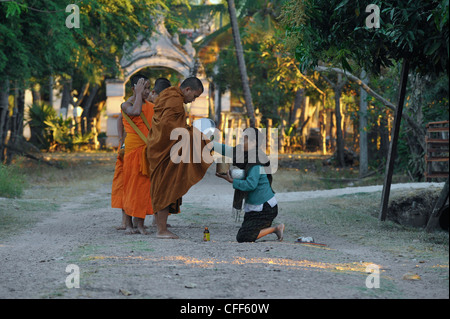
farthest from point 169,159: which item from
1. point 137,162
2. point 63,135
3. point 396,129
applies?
point 63,135

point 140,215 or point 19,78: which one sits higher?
point 19,78

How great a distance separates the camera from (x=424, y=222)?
1169cm

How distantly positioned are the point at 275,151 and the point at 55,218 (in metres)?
18.7

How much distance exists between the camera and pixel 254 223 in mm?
7324

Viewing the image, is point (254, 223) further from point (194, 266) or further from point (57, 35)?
point (57, 35)

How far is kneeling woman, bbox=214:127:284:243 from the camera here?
7164 mm

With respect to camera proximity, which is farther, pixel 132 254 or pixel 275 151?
pixel 275 151

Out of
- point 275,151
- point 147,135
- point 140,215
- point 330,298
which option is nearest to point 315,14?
point 147,135

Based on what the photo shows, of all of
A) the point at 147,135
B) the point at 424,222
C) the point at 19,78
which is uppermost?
the point at 19,78

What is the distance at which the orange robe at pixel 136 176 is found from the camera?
801 cm

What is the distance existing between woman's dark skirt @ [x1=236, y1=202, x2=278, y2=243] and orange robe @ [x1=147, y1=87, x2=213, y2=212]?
75cm

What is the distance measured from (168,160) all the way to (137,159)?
2.15 ft
